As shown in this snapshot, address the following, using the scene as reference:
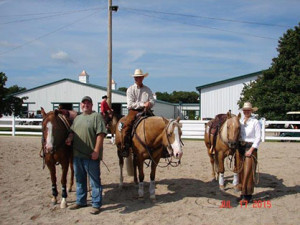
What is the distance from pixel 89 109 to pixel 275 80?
18165mm

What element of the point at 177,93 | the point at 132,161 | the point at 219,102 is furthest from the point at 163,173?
the point at 177,93

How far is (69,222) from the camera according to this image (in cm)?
459

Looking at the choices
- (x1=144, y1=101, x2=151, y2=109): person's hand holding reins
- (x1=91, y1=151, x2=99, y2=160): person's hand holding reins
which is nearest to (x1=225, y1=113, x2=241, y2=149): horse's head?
(x1=144, y1=101, x2=151, y2=109): person's hand holding reins

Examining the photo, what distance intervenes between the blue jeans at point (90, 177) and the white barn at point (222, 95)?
2646cm

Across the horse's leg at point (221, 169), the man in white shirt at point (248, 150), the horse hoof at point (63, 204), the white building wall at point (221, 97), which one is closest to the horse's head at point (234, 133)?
the man in white shirt at point (248, 150)

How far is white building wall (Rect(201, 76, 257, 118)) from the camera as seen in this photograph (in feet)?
101

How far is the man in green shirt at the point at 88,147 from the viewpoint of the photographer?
497 centimetres

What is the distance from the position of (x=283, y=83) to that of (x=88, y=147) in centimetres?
1847

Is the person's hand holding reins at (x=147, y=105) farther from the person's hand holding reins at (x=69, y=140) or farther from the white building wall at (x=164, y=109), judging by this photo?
the white building wall at (x=164, y=109)

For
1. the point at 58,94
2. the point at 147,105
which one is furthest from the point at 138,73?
the point at 58,94

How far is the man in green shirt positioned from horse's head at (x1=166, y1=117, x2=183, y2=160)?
123cm

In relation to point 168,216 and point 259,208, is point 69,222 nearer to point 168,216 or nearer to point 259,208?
point 168,216

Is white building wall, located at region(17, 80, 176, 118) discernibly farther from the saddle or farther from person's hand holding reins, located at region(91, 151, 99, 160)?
person's hand holding reins, located at region(91, 151, 99, 160)

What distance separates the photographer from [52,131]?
16.3ft
